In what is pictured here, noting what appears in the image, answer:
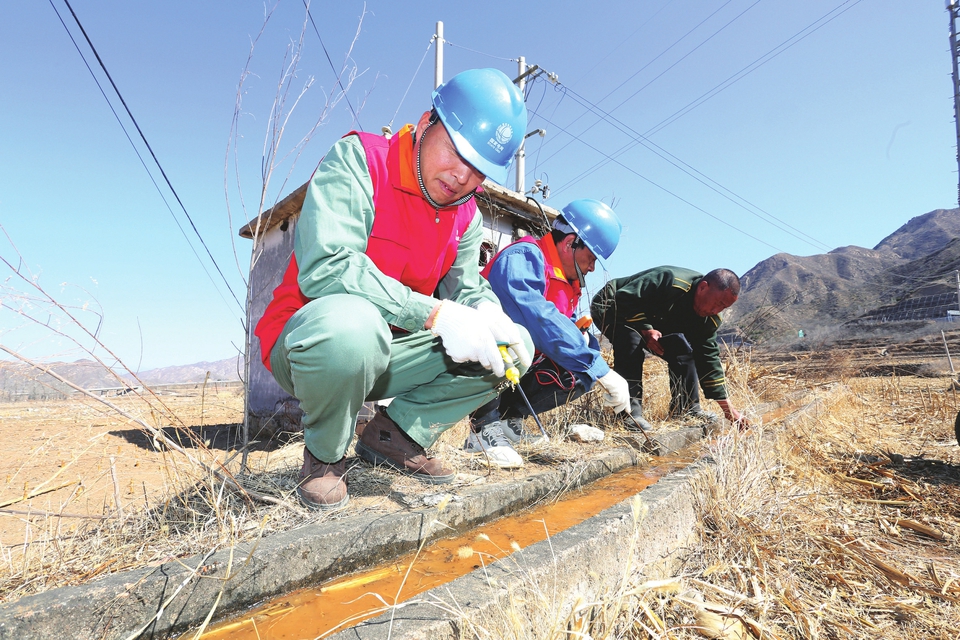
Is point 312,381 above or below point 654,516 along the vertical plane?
above

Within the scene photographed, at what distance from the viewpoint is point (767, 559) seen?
1.50 metres

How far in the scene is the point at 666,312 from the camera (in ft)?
14.6

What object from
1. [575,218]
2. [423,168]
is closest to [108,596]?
[423,168]

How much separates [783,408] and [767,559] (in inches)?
154

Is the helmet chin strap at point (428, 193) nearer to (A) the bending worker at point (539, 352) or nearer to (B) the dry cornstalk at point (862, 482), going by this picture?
(A) the bending worker at point (539, 352)

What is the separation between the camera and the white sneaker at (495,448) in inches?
95.3

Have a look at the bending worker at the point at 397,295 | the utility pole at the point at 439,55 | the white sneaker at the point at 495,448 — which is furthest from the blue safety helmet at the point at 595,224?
the utility pole at the point at 439,55

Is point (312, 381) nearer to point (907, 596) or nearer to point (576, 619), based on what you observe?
point (576, 619)

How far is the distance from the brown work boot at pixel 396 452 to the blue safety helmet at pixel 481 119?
119 centimetres

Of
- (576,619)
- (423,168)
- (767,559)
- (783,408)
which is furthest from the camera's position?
(783,408)

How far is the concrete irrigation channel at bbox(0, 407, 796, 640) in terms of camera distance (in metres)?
1.02

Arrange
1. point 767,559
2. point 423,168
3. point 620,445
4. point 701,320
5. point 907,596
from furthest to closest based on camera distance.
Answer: point 701,320
point 620,445
point 423,168
point 767,559
point 907,596

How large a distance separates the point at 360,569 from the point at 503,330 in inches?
39.3

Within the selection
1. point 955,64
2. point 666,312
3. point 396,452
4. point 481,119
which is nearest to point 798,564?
point 396,452
